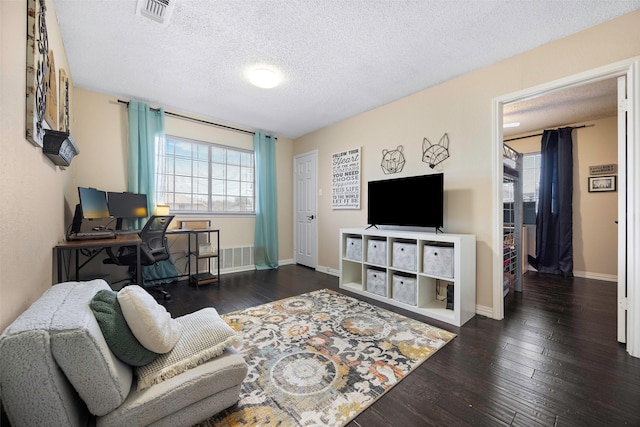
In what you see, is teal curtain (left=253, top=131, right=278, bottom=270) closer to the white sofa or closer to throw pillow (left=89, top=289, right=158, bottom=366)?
the white sofa

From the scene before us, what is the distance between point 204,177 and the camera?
4246 millimetres

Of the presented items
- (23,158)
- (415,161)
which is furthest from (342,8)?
(23,158)

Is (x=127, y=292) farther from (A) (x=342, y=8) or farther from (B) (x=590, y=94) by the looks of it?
(B) (x=590, y=94)

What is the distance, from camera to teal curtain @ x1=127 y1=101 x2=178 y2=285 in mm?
3432

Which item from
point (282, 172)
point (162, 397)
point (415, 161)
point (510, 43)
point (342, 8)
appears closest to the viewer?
point (162, 397)

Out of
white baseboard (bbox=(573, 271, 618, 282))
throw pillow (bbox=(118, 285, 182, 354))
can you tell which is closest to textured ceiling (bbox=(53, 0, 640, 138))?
throw pillow (bbox=(118, 285, 182, 354))

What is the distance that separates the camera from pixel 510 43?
2.27 m

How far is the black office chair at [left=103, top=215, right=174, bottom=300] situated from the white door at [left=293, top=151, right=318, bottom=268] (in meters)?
2.35

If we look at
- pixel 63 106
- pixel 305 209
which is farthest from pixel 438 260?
pixel 63 106

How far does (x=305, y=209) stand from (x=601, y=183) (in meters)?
4.76

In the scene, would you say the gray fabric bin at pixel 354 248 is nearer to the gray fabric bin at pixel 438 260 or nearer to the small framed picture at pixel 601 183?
the gray fabric bin at pixel 438 260

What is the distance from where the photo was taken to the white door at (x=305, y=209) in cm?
475

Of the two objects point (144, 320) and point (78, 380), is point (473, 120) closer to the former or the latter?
point (144, 320)

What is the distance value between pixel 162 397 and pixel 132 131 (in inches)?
137
